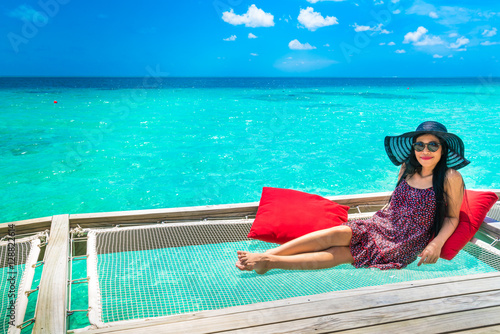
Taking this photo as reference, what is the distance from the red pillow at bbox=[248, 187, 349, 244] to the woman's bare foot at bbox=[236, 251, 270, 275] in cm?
63

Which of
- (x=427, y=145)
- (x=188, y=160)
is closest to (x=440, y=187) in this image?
(x=427, y=145)

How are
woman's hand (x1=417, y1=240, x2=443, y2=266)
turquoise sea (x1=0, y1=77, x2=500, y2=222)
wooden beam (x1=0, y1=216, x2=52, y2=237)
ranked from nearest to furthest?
woman's hand (x1=417, y1=240, x2=443, y2=266) < wooden beam (x1=0, y1=216, x2=52, y2=237) < turquoise sea (x1=0, y1=77, x2=500, y2=222)

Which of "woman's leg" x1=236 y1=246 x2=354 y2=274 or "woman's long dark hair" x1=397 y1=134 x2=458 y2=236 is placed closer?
"woman's leg" x1=236 y1=246 x2=354 y2=274

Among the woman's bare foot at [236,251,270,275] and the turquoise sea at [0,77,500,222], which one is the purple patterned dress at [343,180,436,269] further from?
the turquoise sea at [0,77,500,222]

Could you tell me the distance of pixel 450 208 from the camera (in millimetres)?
2652

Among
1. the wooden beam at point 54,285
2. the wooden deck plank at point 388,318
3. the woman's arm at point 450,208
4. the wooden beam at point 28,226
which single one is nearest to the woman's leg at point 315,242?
the woman's arm at point 450,208

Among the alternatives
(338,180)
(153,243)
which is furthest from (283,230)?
(338,180)

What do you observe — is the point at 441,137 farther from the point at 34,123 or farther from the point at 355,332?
the point at 34,123

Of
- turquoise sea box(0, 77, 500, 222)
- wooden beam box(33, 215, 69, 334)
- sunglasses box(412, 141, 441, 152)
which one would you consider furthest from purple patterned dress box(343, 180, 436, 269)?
turquoise sea box(0, 77, 500, 222)

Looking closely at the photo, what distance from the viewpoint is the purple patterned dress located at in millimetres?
2576

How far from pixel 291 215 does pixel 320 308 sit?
51.3 inches

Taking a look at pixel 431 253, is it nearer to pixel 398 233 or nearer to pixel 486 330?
pixel 398 233

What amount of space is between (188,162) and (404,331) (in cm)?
833

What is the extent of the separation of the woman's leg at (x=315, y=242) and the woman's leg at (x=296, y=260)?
46mm
